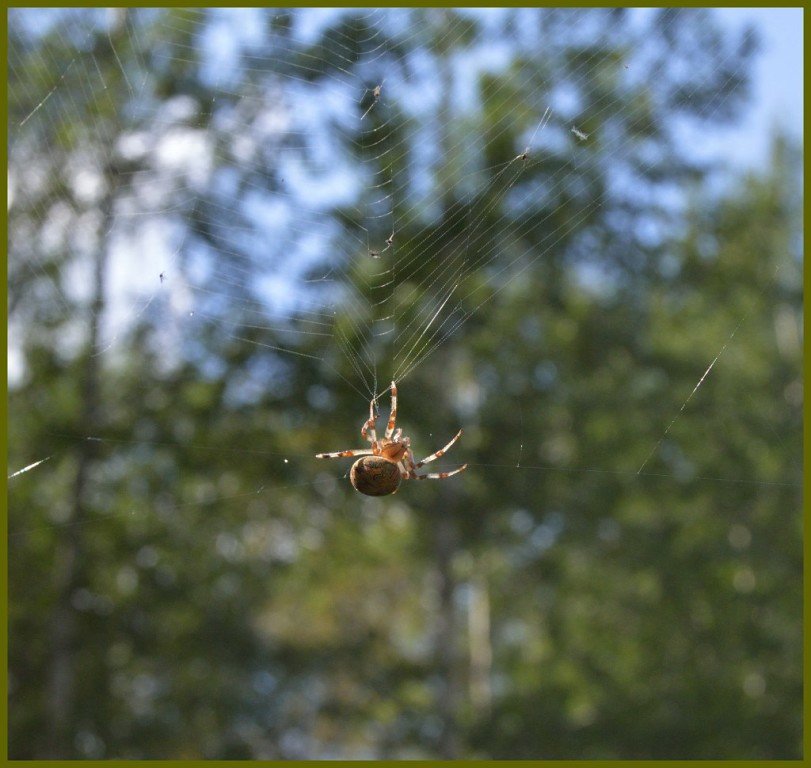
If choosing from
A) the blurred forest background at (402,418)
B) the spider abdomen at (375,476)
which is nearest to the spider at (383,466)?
the spider abdomen at (375,476)

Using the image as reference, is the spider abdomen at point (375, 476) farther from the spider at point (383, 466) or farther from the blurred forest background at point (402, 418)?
the blurred forest background at point (402, 418)

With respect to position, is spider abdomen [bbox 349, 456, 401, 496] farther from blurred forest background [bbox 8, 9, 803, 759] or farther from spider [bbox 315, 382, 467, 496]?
blurred forest background [bbox 8, 9, 803, 759]

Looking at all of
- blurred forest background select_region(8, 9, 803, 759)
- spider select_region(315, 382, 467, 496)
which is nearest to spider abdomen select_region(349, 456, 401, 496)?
spider select_region(315, 382, 467, 496)

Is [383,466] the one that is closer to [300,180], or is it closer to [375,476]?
[375,476]

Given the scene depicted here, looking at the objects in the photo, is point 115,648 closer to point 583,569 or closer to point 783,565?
point 583,569

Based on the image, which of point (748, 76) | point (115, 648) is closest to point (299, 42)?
point (748, 76)

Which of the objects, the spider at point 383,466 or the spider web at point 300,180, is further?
the spider web at point 300,180
